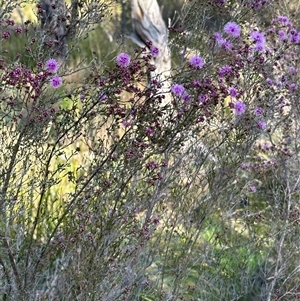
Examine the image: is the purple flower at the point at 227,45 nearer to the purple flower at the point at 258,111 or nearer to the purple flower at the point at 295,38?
the purple flower at the point at 258,111

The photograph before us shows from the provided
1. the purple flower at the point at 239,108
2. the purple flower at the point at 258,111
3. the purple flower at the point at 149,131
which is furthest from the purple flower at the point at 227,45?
the purple flower at the point at 149,131

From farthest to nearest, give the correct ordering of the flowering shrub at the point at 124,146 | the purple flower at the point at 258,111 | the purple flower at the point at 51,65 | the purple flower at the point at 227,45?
the purple flower at the point at 258,111
the purple flower at the point at 227,45
the flowering shrub at the point at 124,146
the purple flower at the point at 51,65

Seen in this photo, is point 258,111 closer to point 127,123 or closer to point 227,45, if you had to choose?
point 227,45

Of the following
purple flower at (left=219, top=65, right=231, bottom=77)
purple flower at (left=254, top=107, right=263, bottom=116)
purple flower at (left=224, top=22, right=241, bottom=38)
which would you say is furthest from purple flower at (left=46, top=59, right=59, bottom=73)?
purple flower at (left=254, top=107, right=263, bottom=116)

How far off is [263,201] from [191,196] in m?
1.92

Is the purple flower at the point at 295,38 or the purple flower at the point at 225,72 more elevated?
the purple flower at the point at 295,38

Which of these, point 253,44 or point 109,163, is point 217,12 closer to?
point 253,44

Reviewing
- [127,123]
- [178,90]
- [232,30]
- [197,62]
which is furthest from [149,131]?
[232,30]

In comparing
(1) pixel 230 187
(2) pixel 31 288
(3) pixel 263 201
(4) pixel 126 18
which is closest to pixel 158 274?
(1) pixel 230 187

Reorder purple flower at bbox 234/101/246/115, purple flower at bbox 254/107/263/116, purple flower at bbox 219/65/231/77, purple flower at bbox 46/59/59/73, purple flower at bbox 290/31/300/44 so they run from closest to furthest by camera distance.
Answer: purple flower at bbox 46/59/59/73 → purple flower at bbox 219/65/231/77 → purple flower at bbox 234/101/246/115 → purple flower at bbox 254/107/263/116 → purple flower at bbox 290/31/300/44

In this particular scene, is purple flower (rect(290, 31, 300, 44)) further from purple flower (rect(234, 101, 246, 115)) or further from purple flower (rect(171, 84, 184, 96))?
purple flower (rect(171, 84, 184, 96))

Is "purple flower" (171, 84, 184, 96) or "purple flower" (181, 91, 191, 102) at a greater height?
"purple flower" (171, 84, 184, 96)

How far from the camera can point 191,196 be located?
335 centimetres

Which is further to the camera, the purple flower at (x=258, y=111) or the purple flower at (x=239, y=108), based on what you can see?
the purple flower at (x=258, y=111)
